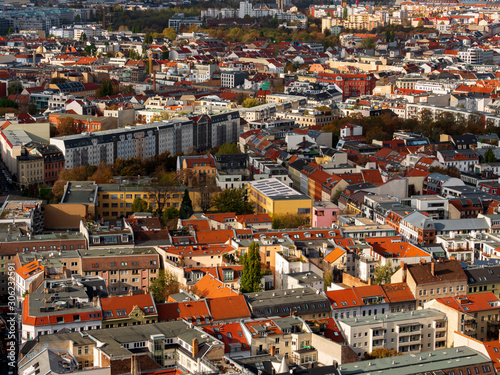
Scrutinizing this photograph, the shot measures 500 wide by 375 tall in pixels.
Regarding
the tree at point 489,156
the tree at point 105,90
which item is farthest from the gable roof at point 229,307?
the tree at point 105,90

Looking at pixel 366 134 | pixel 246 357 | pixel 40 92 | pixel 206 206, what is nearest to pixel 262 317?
pixel 246 357

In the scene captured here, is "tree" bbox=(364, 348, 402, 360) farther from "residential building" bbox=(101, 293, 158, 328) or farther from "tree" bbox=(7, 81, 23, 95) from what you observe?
"tree" bbox=(7, 81, 23, 95)

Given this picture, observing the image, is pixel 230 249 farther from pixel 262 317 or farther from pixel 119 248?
pixel 262 317

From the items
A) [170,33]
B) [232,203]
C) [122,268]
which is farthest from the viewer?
[170,33]

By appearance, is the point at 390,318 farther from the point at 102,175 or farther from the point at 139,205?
the point at 102,175

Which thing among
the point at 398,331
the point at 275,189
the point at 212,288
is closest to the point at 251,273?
the point at 212,288
